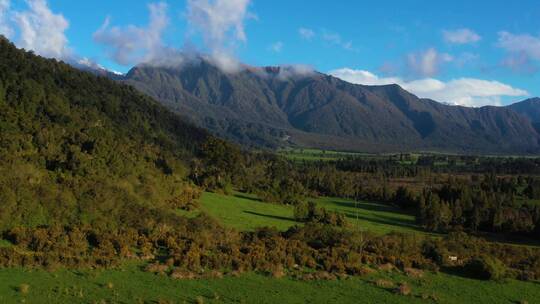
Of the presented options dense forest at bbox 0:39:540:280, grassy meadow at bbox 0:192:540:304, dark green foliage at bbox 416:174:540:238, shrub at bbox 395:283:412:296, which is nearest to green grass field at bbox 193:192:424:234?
dense forest at bbox 0:39:540:280

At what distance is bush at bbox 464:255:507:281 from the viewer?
134 ft

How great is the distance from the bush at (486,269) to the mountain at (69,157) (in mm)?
28274

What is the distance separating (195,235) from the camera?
46406 millimetres

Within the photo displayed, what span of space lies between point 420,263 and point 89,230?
27685mm

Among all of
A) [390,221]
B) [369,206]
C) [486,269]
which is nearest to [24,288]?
[486,269]

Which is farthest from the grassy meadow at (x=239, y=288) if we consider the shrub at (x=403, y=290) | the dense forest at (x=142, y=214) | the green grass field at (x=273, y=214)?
the green grass field at (x=273, y=214)

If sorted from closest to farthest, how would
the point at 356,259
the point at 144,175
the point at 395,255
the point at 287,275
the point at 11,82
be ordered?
the point at 287,275 → the point at 356,259 → the point at 395,255 → the point at 144,175 → the point at 11,82

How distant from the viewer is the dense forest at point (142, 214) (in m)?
39.2

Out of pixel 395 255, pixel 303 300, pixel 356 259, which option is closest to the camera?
pixel 303 300

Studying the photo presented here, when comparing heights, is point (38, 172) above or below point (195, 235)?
above

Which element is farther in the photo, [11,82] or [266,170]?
[266,170]

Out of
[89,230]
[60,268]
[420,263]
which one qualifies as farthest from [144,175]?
[420,263]

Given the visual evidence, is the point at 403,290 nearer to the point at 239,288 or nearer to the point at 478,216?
the point at 239,288

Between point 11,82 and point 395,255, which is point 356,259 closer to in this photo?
point 395,255
